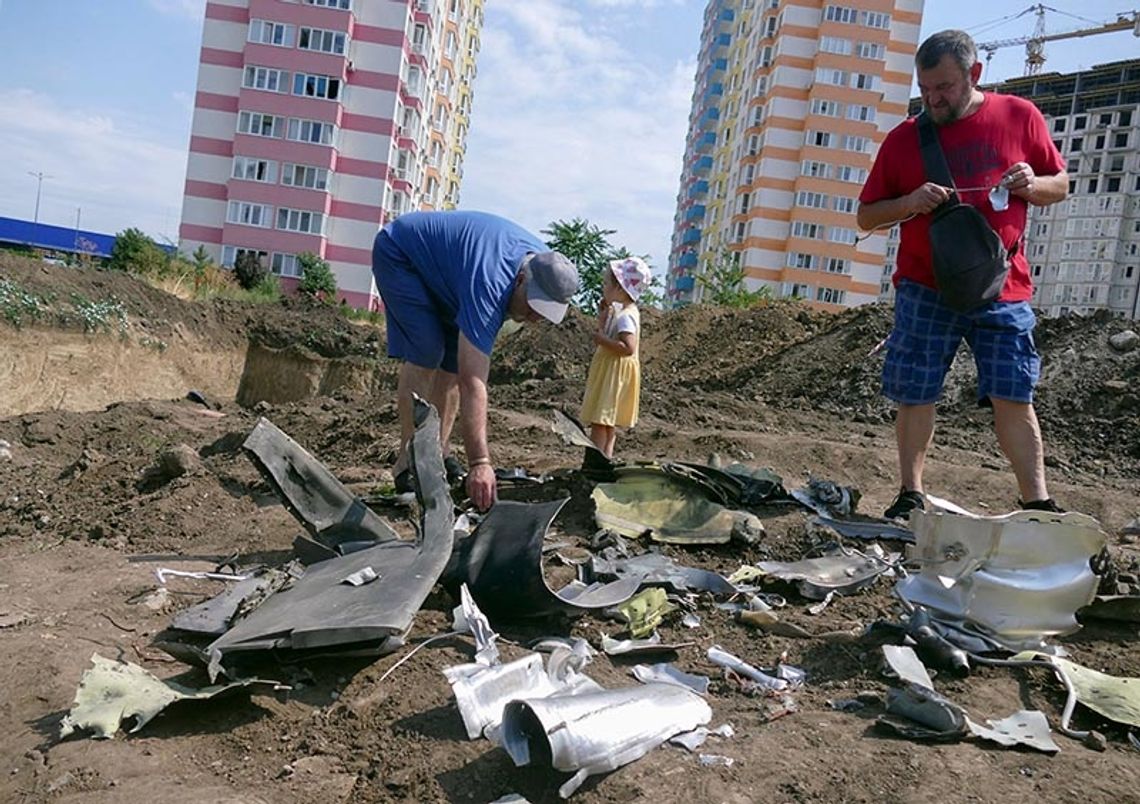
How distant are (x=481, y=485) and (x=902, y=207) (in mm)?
2079

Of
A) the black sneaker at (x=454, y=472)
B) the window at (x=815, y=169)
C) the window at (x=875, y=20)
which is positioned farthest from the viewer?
the window at (x=815, y=169)

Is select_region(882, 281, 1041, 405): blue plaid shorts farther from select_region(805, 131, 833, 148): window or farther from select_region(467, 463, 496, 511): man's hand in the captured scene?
select_region(805, 131, 833, 148): window

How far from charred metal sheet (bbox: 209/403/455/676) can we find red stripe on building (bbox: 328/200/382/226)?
40771 mm

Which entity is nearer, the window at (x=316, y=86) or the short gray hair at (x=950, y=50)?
the short gray hair at (x=950, y=50)

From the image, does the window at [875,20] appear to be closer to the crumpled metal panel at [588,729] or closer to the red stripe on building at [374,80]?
the red stripe on building at [374,80]

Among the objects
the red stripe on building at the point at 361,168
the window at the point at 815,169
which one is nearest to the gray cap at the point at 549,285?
the red stripe on building at the point at 361,168

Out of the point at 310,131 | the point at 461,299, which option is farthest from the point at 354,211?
the point at 461,299

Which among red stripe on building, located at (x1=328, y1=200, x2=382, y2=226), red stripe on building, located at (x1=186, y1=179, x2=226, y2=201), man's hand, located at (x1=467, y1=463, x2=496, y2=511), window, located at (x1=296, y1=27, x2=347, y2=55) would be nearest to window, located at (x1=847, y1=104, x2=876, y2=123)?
red stripe on building, located at (x1=328, y1=200, x2=382, y2=226)

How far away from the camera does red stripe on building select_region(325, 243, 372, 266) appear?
1634 inches

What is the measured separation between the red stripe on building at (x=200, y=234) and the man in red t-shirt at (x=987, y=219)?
41.1m

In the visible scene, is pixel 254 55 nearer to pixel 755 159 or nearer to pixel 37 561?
pixel 755 159

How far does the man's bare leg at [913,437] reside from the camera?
12.6ft

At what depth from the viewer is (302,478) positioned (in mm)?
3432

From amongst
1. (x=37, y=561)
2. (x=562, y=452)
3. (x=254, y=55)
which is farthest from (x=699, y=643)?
(x=254, y=55)
